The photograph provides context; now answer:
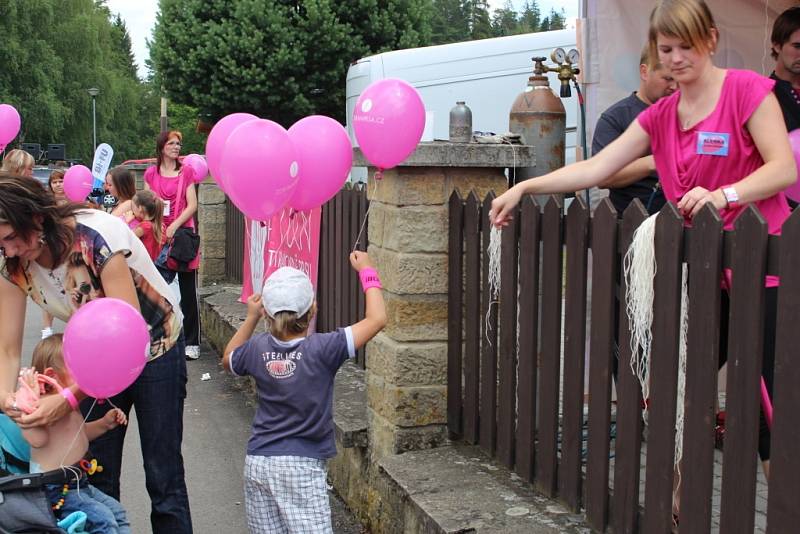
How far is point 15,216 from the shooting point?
2910 millimetres

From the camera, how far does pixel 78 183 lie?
30.8 ft

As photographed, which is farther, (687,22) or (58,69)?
(58,69)

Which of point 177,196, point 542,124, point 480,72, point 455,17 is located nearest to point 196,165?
point 177,196

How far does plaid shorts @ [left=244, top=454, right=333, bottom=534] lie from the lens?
337 centimetres

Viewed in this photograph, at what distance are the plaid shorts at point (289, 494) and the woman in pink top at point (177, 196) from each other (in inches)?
188

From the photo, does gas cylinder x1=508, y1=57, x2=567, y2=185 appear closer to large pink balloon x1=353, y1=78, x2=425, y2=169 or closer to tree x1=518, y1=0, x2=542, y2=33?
large pink balloon x1=353, y1=78, x2=425, y2=169

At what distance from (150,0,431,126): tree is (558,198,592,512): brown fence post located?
21.5m

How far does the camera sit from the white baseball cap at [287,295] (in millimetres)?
3309

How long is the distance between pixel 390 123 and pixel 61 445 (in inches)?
65.8

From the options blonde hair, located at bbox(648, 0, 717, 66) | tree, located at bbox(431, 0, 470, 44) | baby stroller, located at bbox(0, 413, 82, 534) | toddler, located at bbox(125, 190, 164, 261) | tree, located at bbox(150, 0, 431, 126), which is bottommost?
baby stroller, located at bbox(0, 413, 82, 534)

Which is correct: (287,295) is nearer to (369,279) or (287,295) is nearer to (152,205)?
(369,279)

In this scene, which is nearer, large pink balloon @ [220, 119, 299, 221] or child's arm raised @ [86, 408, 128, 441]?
child's arm raised @ [86, 408, 128, 441]

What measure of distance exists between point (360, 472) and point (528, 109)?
1.98 meters

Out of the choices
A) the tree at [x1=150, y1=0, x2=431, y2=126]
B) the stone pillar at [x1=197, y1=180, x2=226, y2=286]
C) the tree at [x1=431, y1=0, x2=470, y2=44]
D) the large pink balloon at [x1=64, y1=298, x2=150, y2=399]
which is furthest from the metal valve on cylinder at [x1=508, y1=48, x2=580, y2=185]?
the tree at [x1=431, y1=0, x2=470, y2=44]
